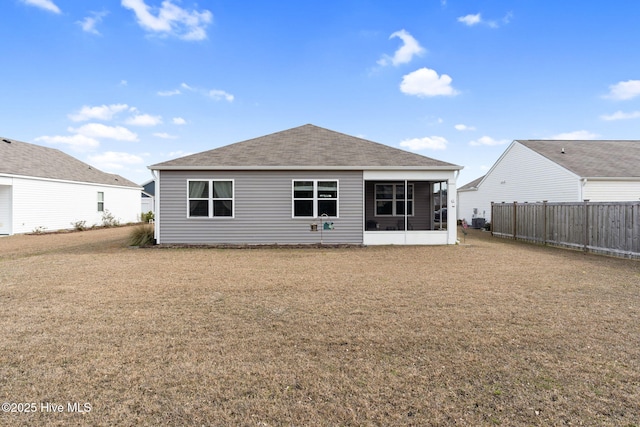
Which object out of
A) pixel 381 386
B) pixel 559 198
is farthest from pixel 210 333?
pixel 559 198

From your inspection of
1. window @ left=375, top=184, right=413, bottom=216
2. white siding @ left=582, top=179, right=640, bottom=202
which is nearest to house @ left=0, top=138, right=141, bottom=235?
window @ left=375, top=184, right=413, bottom=216

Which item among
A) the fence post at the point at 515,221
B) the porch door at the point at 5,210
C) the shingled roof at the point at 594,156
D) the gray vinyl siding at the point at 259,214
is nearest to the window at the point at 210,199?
the gray vinyl siding at the point at 259,214

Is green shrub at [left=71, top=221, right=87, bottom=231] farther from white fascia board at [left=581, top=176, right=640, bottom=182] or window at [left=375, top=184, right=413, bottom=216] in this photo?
white fascia board at [left=581, top=176, right=640, bottom=182]

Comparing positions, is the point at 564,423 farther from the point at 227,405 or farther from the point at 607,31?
the point at 607,31

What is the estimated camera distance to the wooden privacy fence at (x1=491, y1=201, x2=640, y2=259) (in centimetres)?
995

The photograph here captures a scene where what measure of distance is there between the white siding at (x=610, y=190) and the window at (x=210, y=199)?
1640 centimetres

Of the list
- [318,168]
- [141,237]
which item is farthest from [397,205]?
[141,237]

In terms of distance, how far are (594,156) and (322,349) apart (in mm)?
21763

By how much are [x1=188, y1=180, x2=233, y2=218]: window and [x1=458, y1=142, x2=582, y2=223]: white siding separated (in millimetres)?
16173

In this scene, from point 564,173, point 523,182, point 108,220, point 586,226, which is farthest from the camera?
point 108,220

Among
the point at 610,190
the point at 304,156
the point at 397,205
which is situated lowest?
the point at 397,205

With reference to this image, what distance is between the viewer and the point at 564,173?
54.4 feet

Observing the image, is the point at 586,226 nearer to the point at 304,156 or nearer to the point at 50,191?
the point at 304,156

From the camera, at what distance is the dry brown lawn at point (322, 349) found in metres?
2.51
